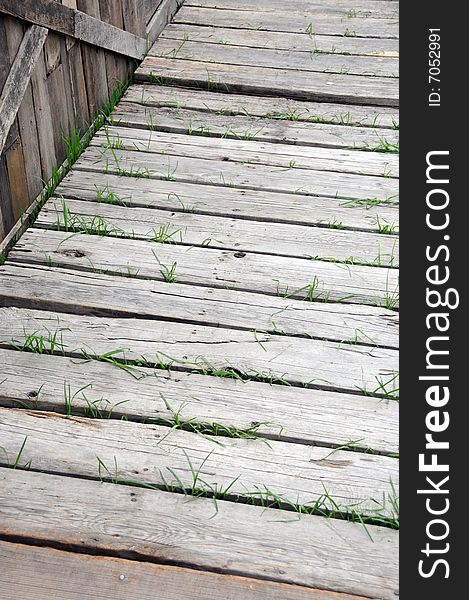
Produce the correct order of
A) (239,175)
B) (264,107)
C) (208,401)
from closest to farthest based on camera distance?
1. (208,401)
2. (239,175)
3. (264,107)

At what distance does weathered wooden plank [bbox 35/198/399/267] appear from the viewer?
3375mm

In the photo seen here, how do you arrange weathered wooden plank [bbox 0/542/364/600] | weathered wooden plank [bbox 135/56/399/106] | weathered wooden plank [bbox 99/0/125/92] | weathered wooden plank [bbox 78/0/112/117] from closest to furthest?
weathered wooden plank [bbox 0/542/364/600]
weathered wooden plank [bbox 78/0/112/117]
weathered wooden plank [bbox 99/0/125/92]
weathered wooden plank [bbox 135/56/399/106]

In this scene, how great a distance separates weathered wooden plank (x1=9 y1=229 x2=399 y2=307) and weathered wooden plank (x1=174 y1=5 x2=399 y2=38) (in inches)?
84.3

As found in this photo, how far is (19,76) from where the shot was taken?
→ 3.24 metres

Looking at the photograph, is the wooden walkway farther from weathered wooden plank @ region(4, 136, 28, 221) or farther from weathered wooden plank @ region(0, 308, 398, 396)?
weathered wooden plank @ region(4, 136, 28, 221)

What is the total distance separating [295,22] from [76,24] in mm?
1771

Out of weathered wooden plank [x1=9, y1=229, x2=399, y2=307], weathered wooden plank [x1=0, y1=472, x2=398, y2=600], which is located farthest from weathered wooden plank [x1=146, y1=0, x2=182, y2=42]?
weathered wooden plank [x1=0, y1=472, x2=398, y2=600]

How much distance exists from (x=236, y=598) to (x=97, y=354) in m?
1.01

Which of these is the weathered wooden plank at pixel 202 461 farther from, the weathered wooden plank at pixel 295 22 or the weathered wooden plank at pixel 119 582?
the weathered wooden plank at pixel 295 22

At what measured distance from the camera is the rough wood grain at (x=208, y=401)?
2.56m

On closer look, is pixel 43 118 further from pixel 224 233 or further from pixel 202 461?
pixel 202 461

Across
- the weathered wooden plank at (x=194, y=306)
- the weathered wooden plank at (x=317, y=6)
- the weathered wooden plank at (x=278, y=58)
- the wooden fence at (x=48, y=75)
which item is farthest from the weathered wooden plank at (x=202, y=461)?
the weathered wooden plank at (x=317, y=6)

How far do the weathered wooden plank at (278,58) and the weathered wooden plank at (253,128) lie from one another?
0.52 m

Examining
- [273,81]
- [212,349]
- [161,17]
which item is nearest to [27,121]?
[212,349]
